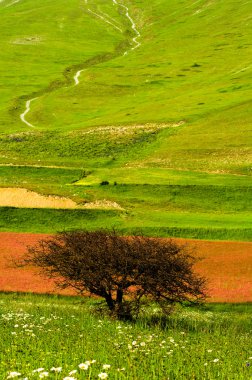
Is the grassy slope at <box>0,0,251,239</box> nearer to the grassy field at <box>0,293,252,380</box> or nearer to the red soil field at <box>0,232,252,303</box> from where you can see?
the red soil field at <box>0,232,252,303</box>

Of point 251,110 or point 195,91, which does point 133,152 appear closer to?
point 251,110

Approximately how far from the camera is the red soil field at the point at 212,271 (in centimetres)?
3092

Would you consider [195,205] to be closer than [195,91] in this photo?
Yes

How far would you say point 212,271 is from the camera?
113 ft

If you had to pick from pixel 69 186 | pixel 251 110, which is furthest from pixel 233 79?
pixel 69 186

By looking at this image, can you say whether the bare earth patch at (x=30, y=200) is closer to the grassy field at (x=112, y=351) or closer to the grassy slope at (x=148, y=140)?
the grassy slope at (x=148, y=140)

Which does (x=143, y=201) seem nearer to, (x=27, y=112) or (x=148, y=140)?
(x=148, y=140)

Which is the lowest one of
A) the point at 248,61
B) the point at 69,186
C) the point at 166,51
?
the point at 69,186

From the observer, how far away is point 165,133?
94250 mm

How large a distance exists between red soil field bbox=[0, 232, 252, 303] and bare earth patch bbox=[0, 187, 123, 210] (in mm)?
9408

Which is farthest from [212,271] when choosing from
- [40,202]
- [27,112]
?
[27,112]

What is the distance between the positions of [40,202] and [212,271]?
930 inches

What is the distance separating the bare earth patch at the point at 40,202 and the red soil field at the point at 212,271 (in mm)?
9408

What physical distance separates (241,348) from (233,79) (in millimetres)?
124403
